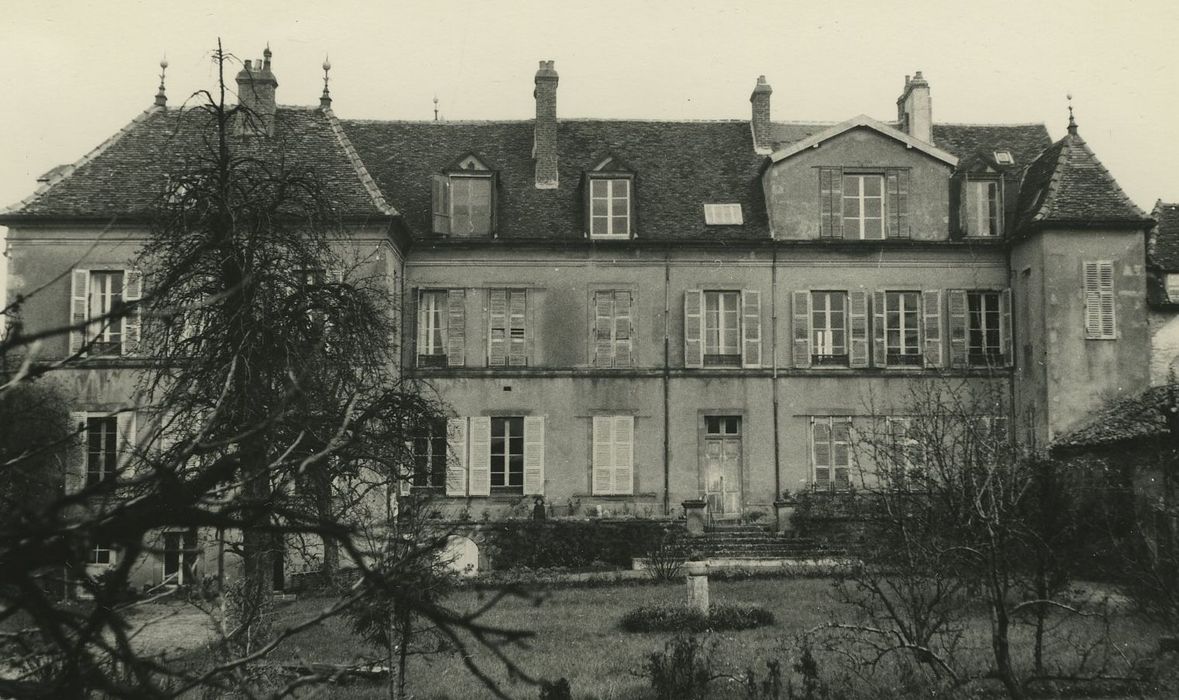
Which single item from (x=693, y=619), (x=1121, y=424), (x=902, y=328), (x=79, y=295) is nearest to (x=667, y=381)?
(x=902, y=328)

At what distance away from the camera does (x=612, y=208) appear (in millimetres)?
25750

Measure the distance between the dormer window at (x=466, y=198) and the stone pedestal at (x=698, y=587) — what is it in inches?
488

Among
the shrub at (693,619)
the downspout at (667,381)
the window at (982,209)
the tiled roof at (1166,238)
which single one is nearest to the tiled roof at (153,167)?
the downspout at (667,381)

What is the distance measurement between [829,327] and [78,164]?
666 inches

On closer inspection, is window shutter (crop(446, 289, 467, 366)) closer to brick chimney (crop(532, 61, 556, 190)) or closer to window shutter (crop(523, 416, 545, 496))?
window shutter (crop(523, 416, 545, 496))

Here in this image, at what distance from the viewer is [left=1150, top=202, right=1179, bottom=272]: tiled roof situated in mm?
24406

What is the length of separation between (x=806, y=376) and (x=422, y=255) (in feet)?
29.9

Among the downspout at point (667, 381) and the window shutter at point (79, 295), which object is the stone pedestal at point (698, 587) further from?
the window shutter at point (79, 295)

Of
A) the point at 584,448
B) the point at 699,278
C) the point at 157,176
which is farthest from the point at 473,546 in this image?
the point at 157,176

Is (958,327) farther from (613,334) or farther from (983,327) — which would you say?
(613,334)

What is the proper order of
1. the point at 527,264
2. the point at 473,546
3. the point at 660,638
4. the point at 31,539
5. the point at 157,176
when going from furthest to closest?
1. the point at 527,264
2. the point at 157,176
3. the point at 473,546
4. the point at 660,638
5. the point at 31,539

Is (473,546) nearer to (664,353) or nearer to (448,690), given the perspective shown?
(664,353)

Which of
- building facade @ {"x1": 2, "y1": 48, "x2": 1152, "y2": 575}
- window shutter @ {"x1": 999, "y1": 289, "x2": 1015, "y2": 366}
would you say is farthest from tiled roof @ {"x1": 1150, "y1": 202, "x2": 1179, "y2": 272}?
window shutter @ {"x1": 999, "y1": 289, "x2": 1015, "y2": 366}

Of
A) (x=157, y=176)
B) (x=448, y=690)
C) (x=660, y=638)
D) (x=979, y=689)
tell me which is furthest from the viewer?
(x=157, y=176)
